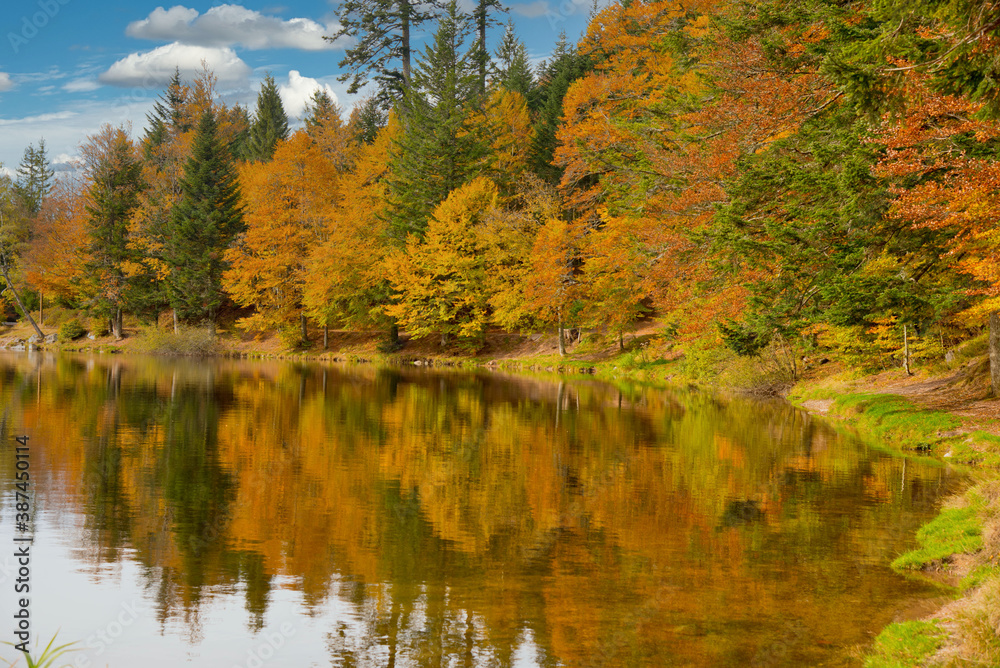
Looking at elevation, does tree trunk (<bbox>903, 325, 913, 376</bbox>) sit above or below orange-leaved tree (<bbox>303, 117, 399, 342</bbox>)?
below

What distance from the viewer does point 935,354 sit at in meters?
24.0

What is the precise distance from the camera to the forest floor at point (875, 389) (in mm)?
6734

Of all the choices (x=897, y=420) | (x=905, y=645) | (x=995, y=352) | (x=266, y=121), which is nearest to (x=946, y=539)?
(x=905, y=645)

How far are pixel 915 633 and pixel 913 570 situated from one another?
2.64m

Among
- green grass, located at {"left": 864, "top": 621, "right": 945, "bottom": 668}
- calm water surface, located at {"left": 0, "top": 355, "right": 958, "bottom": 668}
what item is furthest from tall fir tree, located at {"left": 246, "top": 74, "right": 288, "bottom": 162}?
green grass, located at {"left": 864, "top": 621, "right": 945, "bottom": 668}

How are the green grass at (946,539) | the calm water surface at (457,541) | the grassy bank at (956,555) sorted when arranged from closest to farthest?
1. the grassy bank at (956,555)
2. the calm water surface at (457,541)
3. the green grass at (946,539)

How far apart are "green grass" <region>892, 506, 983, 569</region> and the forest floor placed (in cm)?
3

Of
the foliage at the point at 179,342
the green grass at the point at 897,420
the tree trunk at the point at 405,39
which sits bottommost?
the green grass at the point at 897,420

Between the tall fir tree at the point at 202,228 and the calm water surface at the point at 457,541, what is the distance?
3967 cm

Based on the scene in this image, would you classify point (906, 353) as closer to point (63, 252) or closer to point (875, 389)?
point (875, 389)

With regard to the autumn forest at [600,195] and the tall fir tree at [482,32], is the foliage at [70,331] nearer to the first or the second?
the autumn forest at [600,195]

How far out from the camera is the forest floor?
6734 mm

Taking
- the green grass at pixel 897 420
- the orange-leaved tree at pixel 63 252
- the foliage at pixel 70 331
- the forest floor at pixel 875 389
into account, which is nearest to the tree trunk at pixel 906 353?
the forest floor at pixel 875 389

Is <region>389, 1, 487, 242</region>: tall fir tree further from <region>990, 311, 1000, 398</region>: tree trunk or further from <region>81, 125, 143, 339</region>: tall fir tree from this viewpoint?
<region>990, 311, 1000, 398</region>: tree trunk
